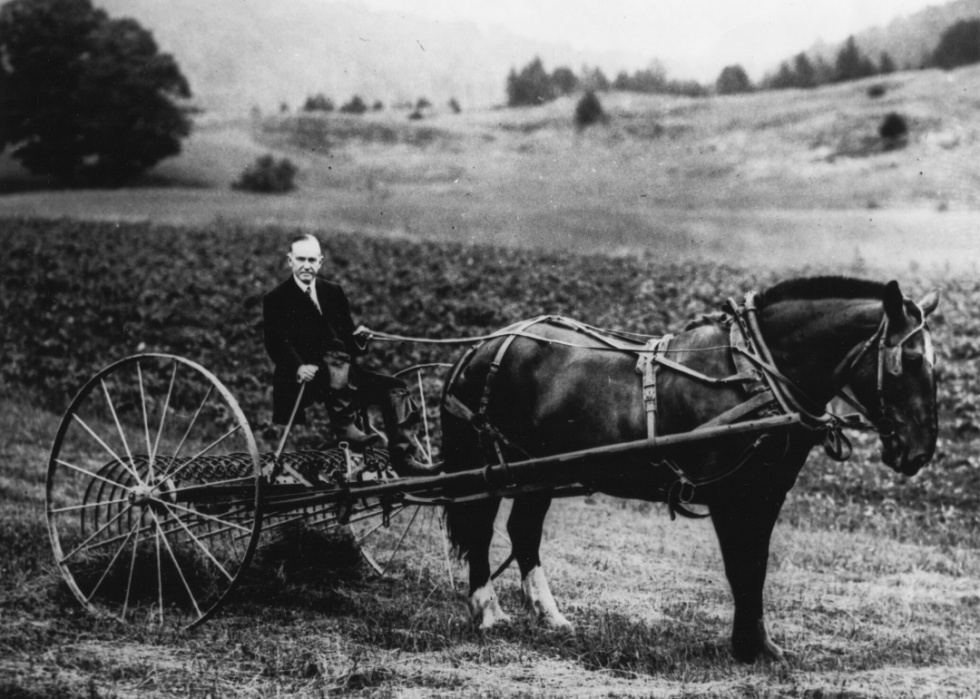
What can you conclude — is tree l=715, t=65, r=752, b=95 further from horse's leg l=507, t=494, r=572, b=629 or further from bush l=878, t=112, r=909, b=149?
horse's leg l=507, t=494, r=572, b=629

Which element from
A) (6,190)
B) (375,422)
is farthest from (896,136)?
(6,190)

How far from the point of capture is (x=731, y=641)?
484cm

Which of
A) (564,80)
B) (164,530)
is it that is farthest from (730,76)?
(164,530)

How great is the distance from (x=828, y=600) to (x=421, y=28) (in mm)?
7584

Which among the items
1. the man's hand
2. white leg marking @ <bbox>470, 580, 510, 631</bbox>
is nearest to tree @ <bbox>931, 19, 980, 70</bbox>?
white leg marking @ <bbox>470, 580, 510, 631</bbox>

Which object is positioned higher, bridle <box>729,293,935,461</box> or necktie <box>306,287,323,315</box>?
necktie <box>306,287,323,315</box>

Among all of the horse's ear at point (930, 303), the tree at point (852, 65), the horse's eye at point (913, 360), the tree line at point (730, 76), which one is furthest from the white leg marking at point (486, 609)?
the tree at point (852, 65)

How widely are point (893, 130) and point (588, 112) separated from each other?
16.6 feet

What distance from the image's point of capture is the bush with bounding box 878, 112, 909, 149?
48.2ft

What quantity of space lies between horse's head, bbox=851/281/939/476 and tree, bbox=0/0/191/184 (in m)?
14.7

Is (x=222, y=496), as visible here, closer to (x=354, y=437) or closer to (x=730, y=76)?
(x=354, y=437)

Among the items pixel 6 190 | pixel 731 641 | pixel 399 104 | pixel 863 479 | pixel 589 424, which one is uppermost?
pixel 399 104

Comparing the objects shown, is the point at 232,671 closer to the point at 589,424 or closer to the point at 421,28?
the point at 589,424

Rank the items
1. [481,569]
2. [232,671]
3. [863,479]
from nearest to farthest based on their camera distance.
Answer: [232,671] → [481,569] → [863,479]
